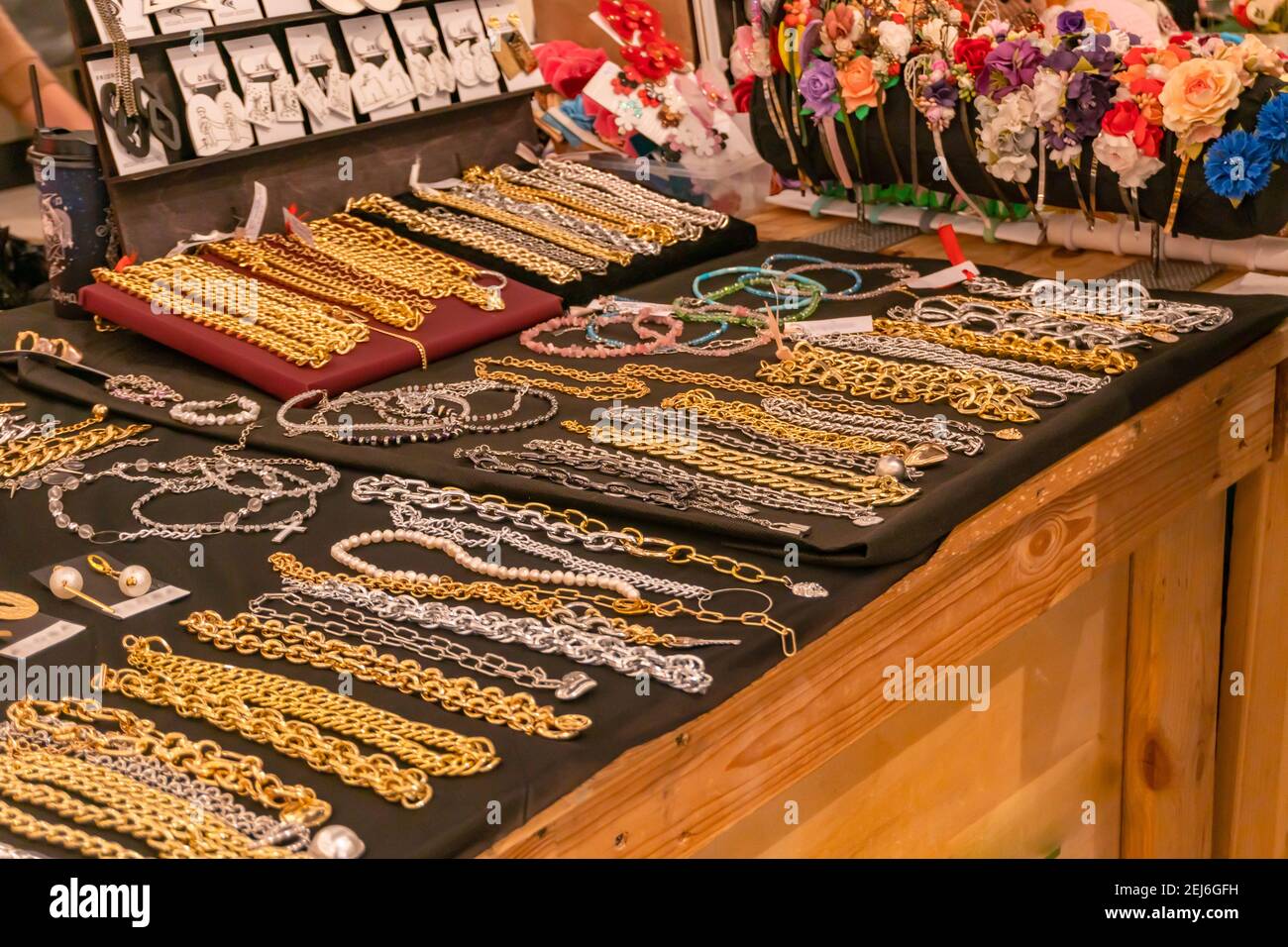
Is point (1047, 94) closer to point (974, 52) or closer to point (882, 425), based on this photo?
point (974, 52)

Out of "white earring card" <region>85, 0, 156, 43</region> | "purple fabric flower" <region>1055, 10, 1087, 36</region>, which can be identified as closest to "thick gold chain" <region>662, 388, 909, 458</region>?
"purple fabric flower" <region>1055, 10, 1087, 36</region>

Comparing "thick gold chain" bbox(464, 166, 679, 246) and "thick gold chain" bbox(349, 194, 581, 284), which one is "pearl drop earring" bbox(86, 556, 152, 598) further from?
"thick gold chain" bbox(464, 166, 679, 246)

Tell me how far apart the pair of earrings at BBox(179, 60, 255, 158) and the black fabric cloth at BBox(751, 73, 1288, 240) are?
2.84 ft

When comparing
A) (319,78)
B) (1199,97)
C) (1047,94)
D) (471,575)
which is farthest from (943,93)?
→ (471,575)

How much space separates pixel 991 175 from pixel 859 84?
262 mm

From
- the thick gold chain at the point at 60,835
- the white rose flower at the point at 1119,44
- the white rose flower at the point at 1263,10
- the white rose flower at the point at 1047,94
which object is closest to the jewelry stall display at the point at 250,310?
the thick gold chain at the point at 60,835

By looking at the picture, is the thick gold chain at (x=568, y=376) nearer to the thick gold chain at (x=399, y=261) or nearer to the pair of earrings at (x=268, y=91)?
the thick gold chain at (x=399, y=261)

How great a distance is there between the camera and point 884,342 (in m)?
1.94

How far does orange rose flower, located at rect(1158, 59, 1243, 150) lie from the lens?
1.89 meters

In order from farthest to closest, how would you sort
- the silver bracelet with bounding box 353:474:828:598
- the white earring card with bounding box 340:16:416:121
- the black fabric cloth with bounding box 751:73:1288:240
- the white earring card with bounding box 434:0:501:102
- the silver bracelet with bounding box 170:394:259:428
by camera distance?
the white earring card with bounding box 434:0:501:102 → the white earring card with bounding box 340:16:416:121 → the black fabric cloth with bounding box 751:73:1288:240 → the silver bracelet with bounding box 170:394:259:428 → the silver bracelet with bounding box 353:474:828:598

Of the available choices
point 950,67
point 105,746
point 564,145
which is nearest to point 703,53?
point 564,145

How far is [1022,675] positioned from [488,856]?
89 centimetres
